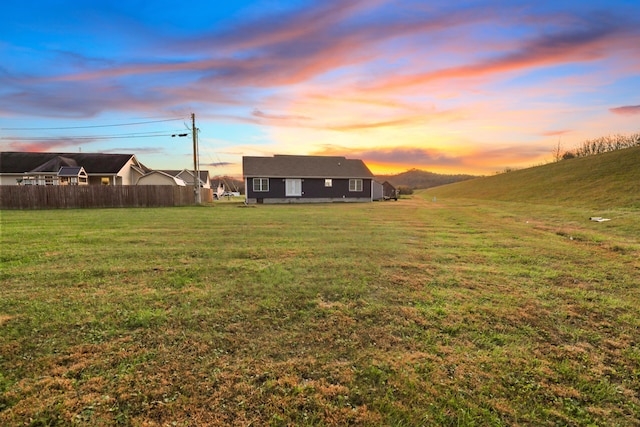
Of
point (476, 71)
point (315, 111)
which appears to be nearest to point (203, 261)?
point (476, 71)

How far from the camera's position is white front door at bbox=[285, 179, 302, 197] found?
31.2 meters

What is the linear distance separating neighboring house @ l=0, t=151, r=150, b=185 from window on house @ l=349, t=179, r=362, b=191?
84.4 ft

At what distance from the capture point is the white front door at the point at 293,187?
31.2m

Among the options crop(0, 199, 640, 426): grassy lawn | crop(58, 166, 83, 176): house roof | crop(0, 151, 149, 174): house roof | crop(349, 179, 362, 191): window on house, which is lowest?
crop(0, 199, 640, 426): grassy lawn

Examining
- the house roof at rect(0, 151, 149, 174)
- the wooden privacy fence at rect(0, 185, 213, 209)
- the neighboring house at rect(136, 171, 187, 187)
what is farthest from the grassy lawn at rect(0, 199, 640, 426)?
the house roof at rect(0, 151, 149, 174)

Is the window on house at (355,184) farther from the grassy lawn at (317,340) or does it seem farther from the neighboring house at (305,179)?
the grassy lawn at (317,340)

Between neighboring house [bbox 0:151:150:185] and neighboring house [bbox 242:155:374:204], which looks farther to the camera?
neighboring house [bbox 0:151:150:185]

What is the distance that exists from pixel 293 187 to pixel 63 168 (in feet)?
76.5

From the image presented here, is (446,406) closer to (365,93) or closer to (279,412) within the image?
(279,412)

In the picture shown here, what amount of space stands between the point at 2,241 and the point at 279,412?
10.8 m

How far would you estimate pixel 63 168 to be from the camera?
30.4 metres

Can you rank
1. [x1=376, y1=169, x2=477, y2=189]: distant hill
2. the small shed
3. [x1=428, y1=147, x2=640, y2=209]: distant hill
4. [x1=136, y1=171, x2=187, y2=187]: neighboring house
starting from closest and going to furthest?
[x1=428, y1=147, x2=640, y2=209]: distant hill, [x1=136, y1=171, x2=187, y2=187]: neighboring house, the small shed, [x1=376, y1=169, x2=477, y2=189]: distant hill

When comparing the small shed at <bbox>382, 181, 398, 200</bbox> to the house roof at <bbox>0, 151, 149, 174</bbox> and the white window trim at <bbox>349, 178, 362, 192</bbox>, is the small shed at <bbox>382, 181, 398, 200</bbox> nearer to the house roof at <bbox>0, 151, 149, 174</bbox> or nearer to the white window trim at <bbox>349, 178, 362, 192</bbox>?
the white window trim at <bbox>349, 178, 362, 192</bbox>

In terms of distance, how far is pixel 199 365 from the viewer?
2.91m
